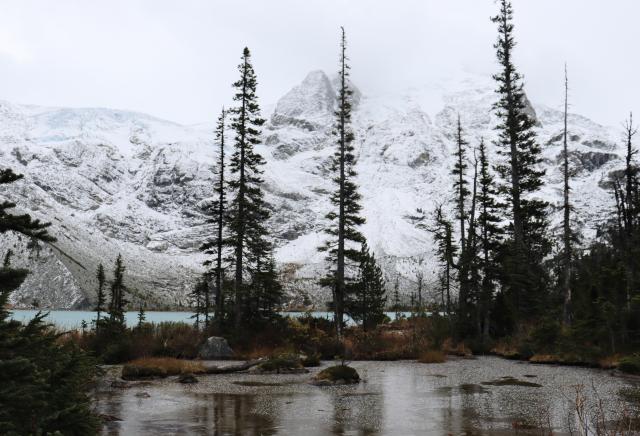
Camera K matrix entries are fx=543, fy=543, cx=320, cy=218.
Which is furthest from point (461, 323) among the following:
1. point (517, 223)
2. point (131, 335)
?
point (131, 335)

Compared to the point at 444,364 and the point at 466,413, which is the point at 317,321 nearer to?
the point at 444,364

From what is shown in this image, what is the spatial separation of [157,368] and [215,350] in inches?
281

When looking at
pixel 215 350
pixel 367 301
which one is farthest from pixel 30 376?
pixel 367 301

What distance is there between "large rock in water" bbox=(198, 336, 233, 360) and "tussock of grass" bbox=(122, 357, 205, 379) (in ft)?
15.8

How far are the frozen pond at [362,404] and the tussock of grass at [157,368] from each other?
1.13 metres

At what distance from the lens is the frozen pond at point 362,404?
1084 cm

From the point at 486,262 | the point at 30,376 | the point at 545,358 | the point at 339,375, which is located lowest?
the point at 545,358

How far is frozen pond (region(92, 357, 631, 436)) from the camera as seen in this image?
10836 millimetres

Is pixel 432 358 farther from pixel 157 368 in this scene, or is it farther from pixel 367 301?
pixel 367 301

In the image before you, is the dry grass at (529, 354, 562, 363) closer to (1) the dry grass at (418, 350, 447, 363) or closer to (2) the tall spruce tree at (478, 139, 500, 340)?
(1) the dry grass at (418, 350, 447, 363)

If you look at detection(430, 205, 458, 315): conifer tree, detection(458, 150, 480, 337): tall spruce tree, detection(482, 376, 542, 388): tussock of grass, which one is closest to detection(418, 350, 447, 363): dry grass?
detection(458, 150, 480, 337): tall spruce tree

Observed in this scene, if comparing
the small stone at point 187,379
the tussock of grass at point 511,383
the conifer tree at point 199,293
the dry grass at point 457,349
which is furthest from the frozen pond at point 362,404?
the conifer tree at point 199,293

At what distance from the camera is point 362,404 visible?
14055mm

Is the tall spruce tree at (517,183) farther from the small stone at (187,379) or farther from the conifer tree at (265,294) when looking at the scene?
the small stone at (187,379)
